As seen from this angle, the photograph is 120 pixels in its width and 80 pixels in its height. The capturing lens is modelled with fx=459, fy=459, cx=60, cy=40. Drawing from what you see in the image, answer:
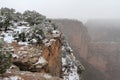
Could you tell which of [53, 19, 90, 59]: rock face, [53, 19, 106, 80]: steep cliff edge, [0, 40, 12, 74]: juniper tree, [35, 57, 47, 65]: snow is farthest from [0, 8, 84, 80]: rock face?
[53, 19, 90, 59]: rock face

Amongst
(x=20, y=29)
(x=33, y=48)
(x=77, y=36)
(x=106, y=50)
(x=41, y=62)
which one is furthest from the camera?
(x=106, y=50)

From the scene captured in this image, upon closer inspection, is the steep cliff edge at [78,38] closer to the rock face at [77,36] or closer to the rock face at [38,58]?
the rock face at [77,36]

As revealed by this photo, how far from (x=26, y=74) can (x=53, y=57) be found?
4.74 meters

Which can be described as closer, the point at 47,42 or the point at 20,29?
the point at 47,42

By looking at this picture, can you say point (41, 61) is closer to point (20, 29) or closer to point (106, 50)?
point (20, 29)

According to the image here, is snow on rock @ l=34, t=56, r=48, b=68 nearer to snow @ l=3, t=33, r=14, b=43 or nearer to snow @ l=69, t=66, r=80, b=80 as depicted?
snow @ l=3, t=33, r=14, b=43

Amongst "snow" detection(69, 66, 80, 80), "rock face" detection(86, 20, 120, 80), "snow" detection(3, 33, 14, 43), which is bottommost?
"rock face" detection(86, 20, 120, 80)

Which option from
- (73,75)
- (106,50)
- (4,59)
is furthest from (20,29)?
(106,50)

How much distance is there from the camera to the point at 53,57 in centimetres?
1994

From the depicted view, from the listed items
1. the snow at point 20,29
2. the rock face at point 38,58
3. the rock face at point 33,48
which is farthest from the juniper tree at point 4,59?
the snow at point 20,29

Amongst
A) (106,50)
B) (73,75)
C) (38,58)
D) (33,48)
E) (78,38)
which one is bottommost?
(106,50)

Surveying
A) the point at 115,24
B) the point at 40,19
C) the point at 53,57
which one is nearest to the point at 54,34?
the point at 53,57

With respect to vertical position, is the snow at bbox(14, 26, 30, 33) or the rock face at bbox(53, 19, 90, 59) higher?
the snow at bbox(14, 26, 30, 33)

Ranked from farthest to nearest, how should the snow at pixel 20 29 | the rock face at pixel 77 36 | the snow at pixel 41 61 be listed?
1. the rock face at pixel 77 36
2. the snow at pixel 20 29
3. the snow at pixel 41 61
